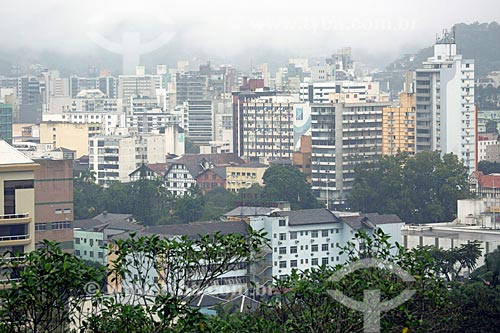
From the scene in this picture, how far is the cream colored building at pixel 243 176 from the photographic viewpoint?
15398 mm

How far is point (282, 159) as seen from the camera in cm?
1798

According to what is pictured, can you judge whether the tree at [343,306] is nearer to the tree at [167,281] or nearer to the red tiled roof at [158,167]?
the tree at [167,281]

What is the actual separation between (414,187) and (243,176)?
275 centimetres

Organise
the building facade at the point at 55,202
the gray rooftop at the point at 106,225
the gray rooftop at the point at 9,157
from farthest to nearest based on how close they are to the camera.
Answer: the gray rooftop at the point at 106,225
the building facade at the point at 55,202
the gray rooftop at the point at 9,157

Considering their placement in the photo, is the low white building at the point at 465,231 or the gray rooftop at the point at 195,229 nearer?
the gray rooftop at the point at 195,229

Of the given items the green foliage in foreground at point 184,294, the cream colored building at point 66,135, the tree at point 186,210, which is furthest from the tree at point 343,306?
the cream colored building at point 66,135

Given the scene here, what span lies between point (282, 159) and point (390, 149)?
7.65 ft

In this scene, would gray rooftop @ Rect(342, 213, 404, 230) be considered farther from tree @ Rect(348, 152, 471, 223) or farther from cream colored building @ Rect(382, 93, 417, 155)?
cream colored building @ Rect(382, 93, 417, 155)

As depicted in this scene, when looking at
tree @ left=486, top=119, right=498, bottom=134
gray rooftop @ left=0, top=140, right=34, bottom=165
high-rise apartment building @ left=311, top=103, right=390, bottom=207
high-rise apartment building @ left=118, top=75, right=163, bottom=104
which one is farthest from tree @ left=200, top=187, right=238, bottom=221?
high-rise apartment building @ left=118, top=75, right=163, bottom=104

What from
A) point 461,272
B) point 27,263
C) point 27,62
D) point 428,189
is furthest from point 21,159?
point 27,62

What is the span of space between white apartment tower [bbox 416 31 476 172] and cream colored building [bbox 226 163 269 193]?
184cm

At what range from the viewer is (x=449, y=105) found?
591 inches

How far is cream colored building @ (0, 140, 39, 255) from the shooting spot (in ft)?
22.0

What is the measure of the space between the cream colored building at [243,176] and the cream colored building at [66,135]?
3.01 metres
